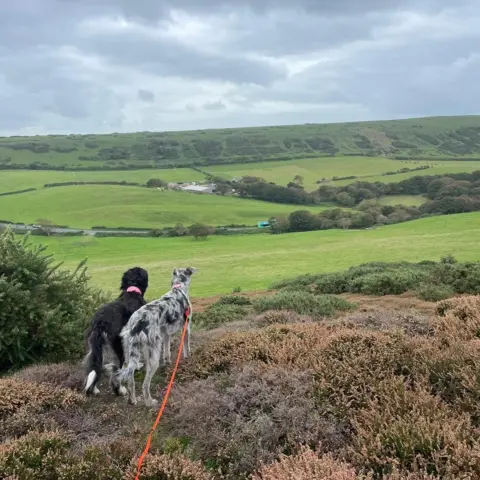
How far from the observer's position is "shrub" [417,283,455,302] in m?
14.2

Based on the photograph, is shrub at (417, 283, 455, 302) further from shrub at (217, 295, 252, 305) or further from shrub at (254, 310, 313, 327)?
shrub at (217, 295, 252, 305)

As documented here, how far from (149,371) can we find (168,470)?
2261 mm

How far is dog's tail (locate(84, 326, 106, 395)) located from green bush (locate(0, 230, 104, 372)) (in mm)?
2484

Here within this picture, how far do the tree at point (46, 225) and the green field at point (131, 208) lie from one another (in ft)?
9.39

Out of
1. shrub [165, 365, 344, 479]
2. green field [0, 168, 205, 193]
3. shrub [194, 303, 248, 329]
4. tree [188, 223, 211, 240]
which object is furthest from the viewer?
green field [0, 168, 205, 193]

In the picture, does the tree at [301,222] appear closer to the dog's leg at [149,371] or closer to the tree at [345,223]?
the tree at [345,223]

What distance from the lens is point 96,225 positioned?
3551 inches

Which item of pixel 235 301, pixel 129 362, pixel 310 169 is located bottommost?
pixel 235 301

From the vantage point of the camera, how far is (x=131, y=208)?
321 ft

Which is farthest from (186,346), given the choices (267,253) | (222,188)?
(222,188)

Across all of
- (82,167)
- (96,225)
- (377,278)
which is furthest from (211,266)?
(82,167)

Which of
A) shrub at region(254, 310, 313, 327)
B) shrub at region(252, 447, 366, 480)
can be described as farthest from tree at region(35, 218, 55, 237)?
shrub at region(252, 447, 366, 480)

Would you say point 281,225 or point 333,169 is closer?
point 281,225

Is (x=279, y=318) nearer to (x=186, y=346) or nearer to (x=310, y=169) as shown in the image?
(x=186, y=346)
